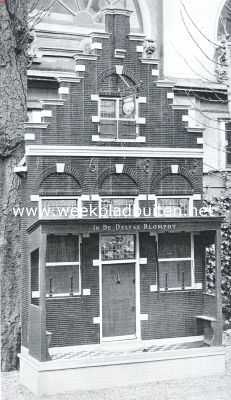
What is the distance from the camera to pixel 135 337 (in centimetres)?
1894

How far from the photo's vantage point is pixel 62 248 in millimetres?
18266

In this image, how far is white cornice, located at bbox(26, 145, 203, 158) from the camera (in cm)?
1806

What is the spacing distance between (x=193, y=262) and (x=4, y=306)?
5343mm

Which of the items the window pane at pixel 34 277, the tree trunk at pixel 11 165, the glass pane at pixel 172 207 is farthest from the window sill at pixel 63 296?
the glass pane at pixel 172 207

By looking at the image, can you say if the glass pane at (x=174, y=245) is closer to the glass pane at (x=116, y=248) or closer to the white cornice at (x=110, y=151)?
the glass pane at (x=116, y=248)

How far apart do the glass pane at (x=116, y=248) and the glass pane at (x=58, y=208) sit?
1.20 metres

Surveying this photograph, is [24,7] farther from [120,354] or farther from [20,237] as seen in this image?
[120,354]

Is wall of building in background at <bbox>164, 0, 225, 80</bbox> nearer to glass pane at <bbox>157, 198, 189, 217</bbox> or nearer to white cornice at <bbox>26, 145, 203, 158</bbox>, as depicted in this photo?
white cornice at <bbox>26, 145, 203, 158</bbox>

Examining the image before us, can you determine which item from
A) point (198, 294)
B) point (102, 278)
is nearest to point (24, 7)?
point (102, 278)

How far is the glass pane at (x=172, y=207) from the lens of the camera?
19656 mm

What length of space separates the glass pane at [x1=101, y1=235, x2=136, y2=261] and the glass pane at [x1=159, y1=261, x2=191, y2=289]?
110cm

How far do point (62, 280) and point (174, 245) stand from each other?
3.33 meters

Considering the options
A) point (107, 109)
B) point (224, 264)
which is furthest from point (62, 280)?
point (224, 264)

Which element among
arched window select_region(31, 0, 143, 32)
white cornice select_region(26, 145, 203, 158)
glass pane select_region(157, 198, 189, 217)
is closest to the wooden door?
glass pane select_region(157, 198, 189, 217)
